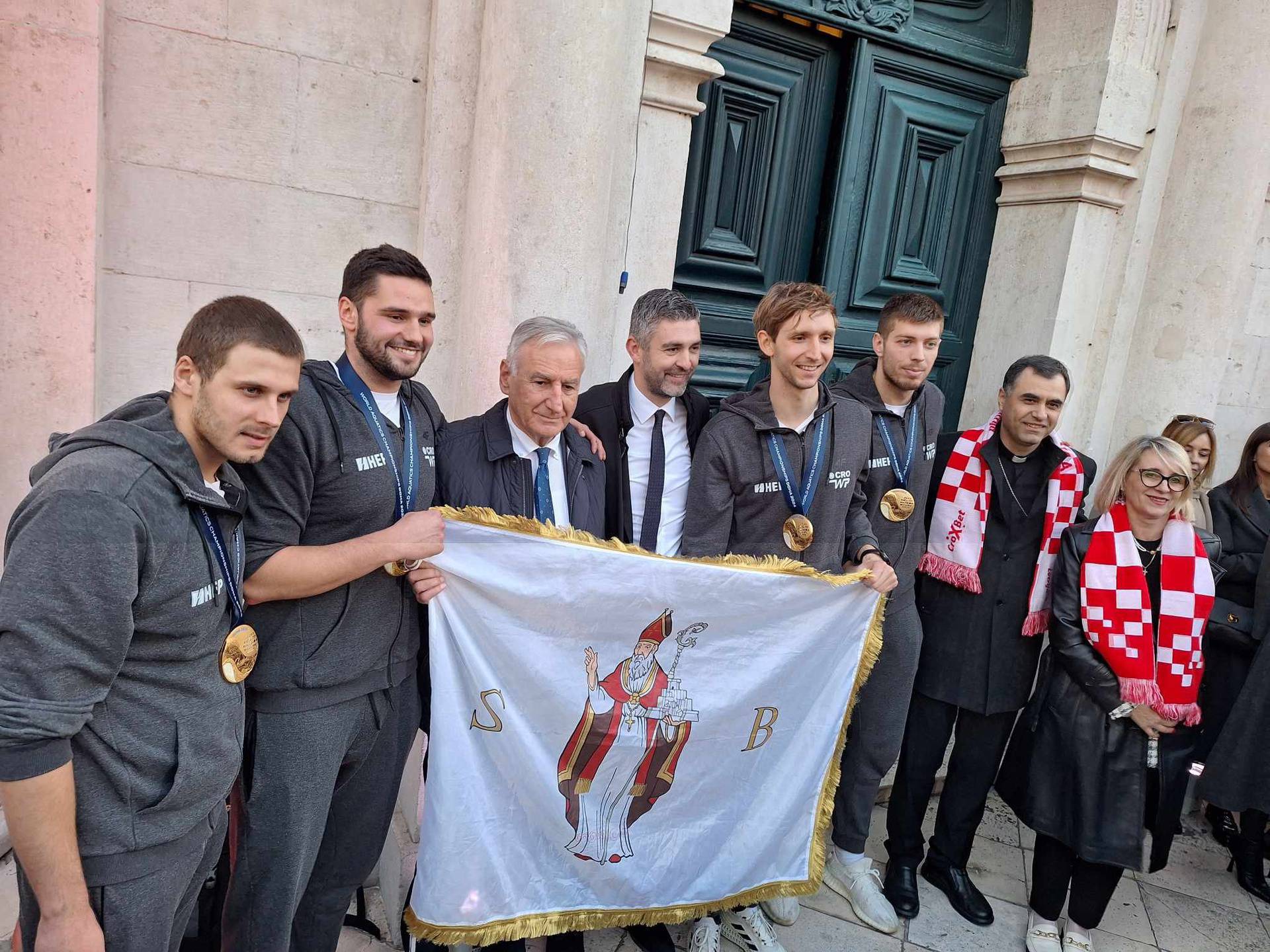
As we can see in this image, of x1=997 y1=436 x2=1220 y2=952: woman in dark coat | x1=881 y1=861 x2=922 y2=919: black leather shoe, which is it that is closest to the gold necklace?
x1=997 y1=436 x2=1220 y2=952: woman in dark coat

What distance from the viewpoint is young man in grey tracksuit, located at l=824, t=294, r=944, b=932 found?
3.63m

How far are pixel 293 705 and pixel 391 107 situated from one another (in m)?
2.51

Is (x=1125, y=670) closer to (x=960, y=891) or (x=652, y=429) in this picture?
(x=960, y=891)

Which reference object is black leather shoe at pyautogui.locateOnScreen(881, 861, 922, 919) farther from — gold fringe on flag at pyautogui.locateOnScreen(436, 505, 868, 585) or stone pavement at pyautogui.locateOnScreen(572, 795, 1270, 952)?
gold fringe on flag at pyautogui.locateOnScreen(436, 505, 868, 585)

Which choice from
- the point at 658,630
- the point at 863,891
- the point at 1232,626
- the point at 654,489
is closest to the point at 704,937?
the point at 863,891

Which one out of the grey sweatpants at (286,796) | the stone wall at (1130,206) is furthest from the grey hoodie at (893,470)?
the stone wall at (1130,206)

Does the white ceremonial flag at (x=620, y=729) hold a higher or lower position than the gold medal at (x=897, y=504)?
lower

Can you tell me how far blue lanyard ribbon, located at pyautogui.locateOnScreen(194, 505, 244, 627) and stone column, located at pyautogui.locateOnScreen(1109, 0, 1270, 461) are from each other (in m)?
5.58

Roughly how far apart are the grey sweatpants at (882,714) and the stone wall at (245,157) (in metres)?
2.67

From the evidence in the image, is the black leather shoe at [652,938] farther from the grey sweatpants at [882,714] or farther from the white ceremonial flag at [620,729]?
the grey sweatpants at [882,714]

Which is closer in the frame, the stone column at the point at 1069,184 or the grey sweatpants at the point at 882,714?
the grey sweatpants at the point at 882,714

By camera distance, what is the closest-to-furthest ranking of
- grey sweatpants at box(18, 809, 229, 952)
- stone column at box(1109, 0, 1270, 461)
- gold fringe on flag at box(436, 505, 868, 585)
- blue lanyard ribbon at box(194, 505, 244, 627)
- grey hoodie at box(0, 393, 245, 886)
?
grey hoodie at box(0, 393, 245, 886), grey sweatpants at box(18, 809, 229, 952), blue lanyard ribbon at box(194, 505, 244, 627), gold fringe on flag at box(436, 505, 868, 585), stone column at box(1109, 0, 1270, 461)

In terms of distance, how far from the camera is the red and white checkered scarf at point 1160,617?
136 inches

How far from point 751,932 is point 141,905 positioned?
2435mm
